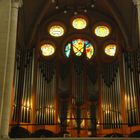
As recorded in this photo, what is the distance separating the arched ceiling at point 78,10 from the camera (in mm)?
18688

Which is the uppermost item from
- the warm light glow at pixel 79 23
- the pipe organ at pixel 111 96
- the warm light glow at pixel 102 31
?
the warm light glow at pixel 79 23

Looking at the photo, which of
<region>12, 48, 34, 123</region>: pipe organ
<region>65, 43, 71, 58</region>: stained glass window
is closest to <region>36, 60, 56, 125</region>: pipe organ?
<region>12, 48, 34, 123</region>: pipe organ

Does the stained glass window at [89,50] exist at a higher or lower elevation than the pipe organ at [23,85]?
higher

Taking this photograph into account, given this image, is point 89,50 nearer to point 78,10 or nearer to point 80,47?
point 80,47

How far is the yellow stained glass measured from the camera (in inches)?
742

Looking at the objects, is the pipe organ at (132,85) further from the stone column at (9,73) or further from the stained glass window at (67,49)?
the stone column at (9,73)

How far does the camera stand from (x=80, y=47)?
1917 cm

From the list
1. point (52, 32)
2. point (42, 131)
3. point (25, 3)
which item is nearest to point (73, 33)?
point (52, 32)

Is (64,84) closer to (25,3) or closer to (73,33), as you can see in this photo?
(73,33)

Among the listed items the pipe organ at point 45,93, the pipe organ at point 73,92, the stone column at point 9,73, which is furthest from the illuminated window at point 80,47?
the stone column at point 9,73

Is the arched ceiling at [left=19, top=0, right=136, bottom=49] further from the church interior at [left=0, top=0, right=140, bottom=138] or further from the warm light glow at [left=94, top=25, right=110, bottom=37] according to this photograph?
the warm light glow at [left=94, top=25, right=110, bottom=37]

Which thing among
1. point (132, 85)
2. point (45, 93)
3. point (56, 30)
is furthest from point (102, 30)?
point (45, 93)

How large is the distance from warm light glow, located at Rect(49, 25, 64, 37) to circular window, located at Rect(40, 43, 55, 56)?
71 centimetres

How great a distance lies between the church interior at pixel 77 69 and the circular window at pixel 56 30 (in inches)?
2.1
